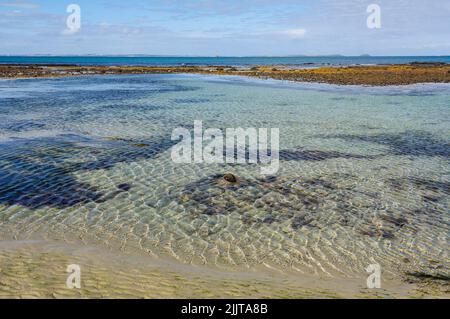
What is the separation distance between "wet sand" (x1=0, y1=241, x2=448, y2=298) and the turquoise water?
54 centimetres

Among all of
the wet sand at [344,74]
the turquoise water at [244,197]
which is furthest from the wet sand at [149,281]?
the wet sand at [344,74]

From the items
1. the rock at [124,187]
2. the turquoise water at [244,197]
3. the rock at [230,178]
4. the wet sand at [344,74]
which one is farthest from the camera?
the wet sand at [344,74]

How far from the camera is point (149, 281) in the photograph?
8031mm

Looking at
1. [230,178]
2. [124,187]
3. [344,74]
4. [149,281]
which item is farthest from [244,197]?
[344,74]

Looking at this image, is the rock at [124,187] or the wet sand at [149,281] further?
the rock at [124,187]

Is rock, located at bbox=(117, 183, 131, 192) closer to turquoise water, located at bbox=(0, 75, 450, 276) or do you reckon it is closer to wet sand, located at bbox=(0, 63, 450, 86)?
turquoise water, located at bbox=(0, 75, 450, 276)

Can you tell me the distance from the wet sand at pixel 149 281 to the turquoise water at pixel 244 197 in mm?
541

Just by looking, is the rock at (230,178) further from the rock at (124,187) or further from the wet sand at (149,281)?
the wet sand at (149,281)

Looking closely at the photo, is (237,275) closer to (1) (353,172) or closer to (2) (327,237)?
(2) (327,237)

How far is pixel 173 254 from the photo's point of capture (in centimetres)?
968

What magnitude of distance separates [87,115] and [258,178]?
62.3 feet

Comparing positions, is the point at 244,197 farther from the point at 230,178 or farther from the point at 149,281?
the point at 149,281

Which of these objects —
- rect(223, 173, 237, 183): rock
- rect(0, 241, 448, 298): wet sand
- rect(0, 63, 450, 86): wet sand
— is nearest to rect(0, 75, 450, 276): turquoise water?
rect(223, 173, 237, 183): rock

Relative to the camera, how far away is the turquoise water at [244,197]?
9.98 m
